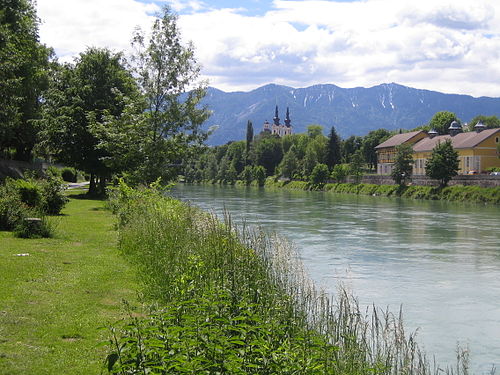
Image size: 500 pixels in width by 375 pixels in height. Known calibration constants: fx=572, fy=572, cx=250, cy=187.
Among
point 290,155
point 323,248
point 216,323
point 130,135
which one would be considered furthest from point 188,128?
point 290,155

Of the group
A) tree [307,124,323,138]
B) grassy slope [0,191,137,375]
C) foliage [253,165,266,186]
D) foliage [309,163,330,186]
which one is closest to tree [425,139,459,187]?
foliage [309,163,330,186]

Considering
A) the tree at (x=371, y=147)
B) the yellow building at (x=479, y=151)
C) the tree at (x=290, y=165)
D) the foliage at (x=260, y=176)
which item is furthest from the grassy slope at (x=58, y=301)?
the tree at (x=371, y=147)

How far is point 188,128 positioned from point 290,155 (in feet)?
331

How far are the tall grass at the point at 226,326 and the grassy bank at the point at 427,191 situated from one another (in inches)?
2200

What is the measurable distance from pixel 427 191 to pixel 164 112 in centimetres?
Answer: 5094

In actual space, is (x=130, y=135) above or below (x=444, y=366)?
above

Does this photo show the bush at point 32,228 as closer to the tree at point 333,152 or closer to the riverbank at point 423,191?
the riverbank at point 423,191

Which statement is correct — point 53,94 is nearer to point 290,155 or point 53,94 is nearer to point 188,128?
point 188,128

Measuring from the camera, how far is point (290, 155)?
133250mm

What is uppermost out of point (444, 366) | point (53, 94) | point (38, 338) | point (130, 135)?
point (53, 94)

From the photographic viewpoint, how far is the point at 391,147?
124 meters

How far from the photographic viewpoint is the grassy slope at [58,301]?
23.7ft

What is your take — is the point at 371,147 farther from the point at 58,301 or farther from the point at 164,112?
the point at 58,301

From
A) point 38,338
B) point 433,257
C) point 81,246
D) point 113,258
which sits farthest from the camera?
point 433,257
